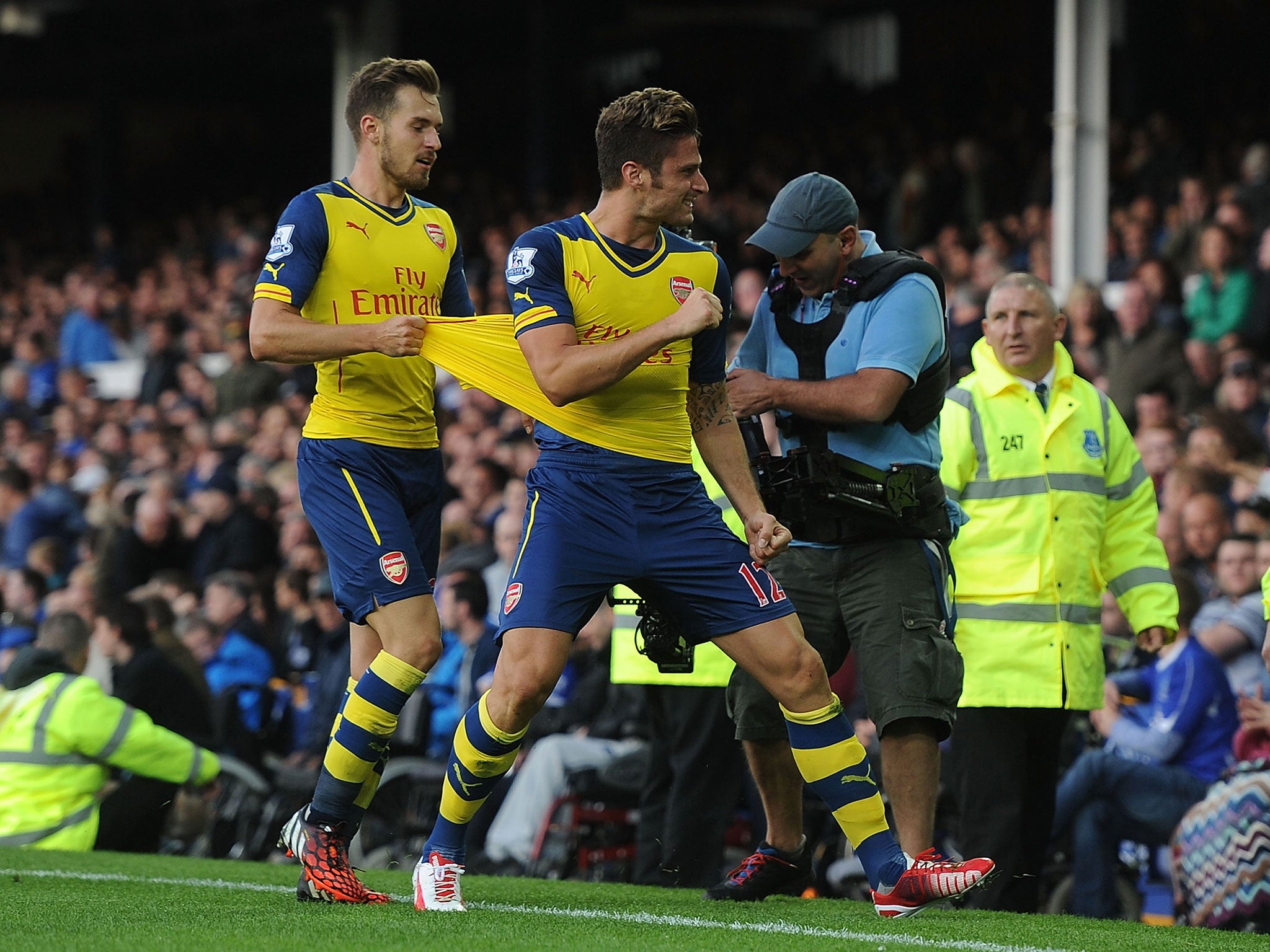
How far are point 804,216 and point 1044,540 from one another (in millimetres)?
1571

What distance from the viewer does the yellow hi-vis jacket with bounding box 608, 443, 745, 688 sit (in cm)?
767

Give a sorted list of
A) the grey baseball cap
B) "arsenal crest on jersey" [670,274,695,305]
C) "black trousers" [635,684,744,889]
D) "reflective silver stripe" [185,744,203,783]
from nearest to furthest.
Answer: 1. "arsenal crest on jersey" [670,274,695,305]
2. the grey baseball cap
3. "black trousers" [635,684,744,889]
4. "reflective silver stripe" [185,744,203,783]

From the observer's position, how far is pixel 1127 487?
6969mm

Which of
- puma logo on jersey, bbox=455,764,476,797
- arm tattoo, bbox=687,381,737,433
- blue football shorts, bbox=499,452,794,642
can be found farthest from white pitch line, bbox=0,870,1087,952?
arm tattoo, bbox=687,381,737,433

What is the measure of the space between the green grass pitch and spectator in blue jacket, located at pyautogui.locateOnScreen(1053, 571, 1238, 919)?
1771 millimetres

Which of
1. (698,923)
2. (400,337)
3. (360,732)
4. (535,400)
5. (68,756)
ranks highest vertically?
(400,337)

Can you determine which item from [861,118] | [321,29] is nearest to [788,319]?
[861,118]

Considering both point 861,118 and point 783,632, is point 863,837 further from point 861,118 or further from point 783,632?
point 861,118

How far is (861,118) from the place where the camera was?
19375 mm

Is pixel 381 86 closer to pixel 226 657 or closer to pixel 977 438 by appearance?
pixel 977 438

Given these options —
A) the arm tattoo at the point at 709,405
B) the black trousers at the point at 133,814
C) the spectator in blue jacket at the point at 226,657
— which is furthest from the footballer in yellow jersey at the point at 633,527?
the spectator in blue jacket at the point at 226,657

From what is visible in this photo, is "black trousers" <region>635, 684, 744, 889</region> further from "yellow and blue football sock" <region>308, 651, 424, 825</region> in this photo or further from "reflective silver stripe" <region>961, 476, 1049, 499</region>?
"yellow and blue football sock" <region>308, 651, 424, 825</region>

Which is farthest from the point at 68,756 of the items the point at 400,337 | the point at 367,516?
the point at 400,337

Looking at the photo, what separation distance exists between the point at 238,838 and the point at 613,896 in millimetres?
4611
